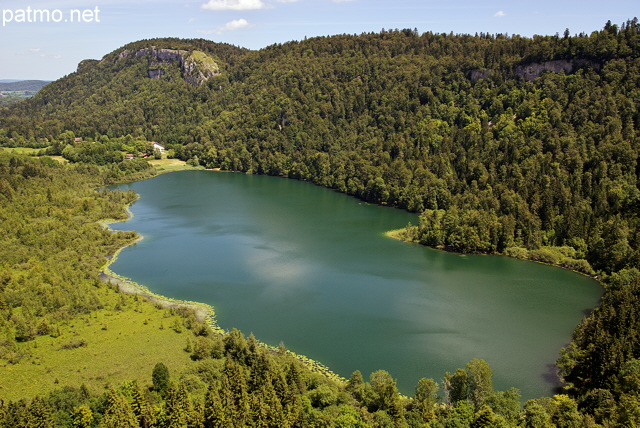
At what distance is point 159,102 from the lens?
158m

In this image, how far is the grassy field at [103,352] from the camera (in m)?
33.4

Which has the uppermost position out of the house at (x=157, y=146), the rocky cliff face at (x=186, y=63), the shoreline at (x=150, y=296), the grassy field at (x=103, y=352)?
the rocky cliff face at (x=186, y=63)

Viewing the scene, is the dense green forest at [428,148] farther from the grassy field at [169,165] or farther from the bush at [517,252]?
the grassy field at [169,165]

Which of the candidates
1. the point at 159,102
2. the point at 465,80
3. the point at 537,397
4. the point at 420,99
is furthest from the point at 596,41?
the point at 159,102

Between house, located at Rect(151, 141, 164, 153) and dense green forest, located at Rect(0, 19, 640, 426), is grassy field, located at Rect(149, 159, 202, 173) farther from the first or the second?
house, located at Rect(151, 141, 164, 153)

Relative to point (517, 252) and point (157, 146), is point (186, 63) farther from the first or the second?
point (517, 252)

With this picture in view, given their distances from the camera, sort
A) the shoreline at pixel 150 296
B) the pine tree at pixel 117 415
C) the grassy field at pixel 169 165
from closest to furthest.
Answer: the pine tree at pixel 117 415 < the shoreline at pixel 150 296 < the grassy field at pixel 169 165

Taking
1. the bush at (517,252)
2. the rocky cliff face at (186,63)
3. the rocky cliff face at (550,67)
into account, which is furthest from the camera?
the rocky cliff face at (186,63)

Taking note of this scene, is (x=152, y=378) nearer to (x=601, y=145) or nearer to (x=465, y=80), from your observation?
(x=601, y=145)

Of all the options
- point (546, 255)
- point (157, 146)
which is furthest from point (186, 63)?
point (546, 255)

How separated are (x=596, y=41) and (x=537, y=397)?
2877 inches

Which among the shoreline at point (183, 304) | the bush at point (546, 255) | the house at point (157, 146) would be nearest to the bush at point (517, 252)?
the bush at point (546, 255)

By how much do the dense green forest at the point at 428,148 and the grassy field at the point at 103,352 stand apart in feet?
10.5

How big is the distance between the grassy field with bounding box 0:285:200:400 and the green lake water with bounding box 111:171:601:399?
5410 millimetres
